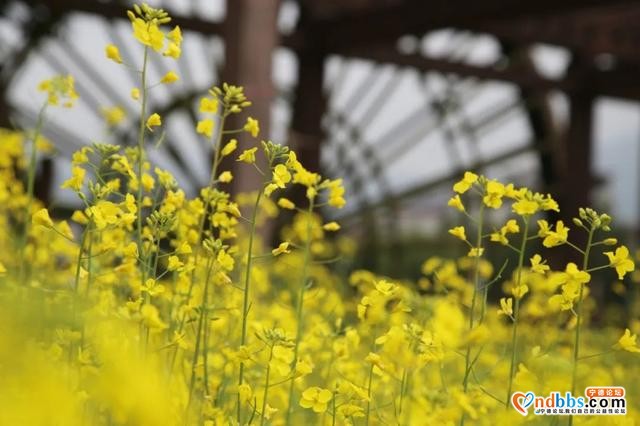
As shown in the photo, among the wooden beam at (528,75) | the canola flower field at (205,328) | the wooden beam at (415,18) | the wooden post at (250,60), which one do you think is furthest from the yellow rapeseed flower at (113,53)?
the wooden beam at (528,75)

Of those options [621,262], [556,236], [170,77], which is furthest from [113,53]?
[621,262]

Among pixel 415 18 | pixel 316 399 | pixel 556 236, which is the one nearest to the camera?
pixel 316 399

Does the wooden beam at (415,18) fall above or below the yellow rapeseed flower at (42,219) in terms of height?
above

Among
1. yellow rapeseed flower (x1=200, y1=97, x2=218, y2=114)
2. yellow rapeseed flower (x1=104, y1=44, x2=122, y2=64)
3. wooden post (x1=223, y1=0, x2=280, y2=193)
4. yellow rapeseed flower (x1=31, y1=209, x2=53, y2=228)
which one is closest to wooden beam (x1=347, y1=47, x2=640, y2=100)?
wooden post (x1=223, y1=0, x2=280, y2=193)

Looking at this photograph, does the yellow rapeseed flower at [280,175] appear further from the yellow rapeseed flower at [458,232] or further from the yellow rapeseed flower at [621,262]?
the yellow rapeseed flower at [621,262]

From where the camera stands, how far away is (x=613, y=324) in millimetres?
5926

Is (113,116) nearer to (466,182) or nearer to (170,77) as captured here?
(170,77)

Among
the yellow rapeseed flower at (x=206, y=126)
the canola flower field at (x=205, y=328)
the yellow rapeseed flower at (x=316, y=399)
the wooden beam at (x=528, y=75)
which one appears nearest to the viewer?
the canola flower field at (x=205, y=328)

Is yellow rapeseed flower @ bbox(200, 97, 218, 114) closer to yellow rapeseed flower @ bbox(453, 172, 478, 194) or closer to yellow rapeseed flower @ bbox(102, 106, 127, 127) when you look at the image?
yellow rapeseed flower @ bbox(453, 172, 478, 194)

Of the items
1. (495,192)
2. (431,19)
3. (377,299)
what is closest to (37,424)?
(377,299)

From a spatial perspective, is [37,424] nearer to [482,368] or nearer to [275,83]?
[482,368]

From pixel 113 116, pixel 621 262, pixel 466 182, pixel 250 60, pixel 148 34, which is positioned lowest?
pixel 621 262

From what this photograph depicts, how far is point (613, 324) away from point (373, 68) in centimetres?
242

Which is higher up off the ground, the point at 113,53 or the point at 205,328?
the point at 113,53
